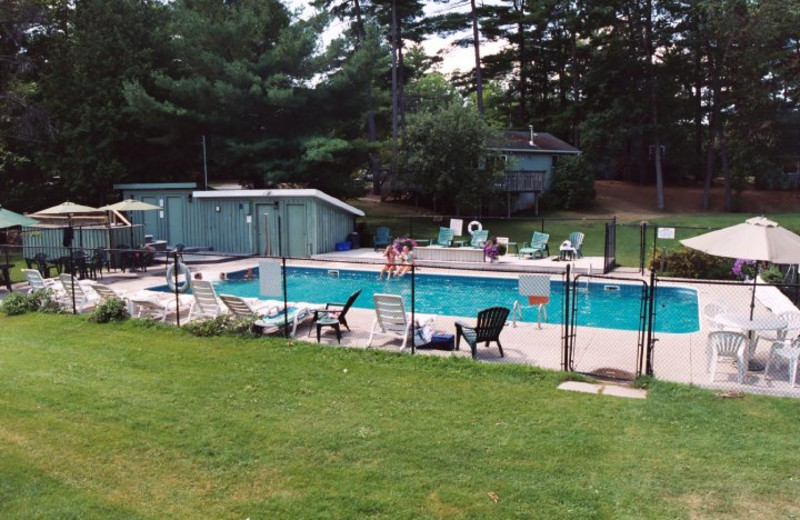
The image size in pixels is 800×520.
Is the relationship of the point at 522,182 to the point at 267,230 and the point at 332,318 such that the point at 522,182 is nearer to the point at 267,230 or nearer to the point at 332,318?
the point at 267,230

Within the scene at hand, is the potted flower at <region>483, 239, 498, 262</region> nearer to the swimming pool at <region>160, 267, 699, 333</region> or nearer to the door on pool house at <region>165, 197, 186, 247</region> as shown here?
the swimming pool at <region>160, 267, 699, 333</region>

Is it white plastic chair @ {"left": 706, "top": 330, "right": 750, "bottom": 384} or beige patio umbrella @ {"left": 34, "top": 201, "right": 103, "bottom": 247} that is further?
beige patio umbrella @ {"left": 34, "top": 201, "right": 103, "bottom": 247}

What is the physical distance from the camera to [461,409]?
7.23 metres

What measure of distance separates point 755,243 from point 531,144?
3282 centimetres

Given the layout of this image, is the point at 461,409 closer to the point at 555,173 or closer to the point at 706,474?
the point at 706,474

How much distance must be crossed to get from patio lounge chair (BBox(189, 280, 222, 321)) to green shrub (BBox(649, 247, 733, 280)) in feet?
39.4

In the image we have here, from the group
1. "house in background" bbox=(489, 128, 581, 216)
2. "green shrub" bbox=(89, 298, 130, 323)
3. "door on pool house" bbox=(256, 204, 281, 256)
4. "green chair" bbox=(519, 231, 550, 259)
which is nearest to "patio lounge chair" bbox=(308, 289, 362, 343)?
"green shrub" bbox=(89, 298, 130, 323)

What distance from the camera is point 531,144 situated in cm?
4053

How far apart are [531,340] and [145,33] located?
27.3 meters

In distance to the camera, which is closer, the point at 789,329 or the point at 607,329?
the point at 789,329

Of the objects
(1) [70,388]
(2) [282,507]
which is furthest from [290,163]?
(2) [282,507]

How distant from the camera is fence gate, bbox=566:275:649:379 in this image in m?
9.03

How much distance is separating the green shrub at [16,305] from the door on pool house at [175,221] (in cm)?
1280

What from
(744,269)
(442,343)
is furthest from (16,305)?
(744,269)
